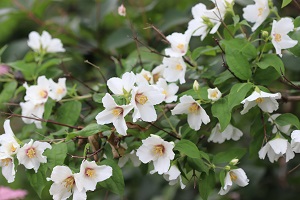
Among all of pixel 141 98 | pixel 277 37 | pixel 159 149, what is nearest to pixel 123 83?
pixel 141 98

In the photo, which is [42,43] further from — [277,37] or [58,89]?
[277,37]

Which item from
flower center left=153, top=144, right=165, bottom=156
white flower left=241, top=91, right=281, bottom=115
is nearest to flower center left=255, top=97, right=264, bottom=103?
white flower left=241, top=91, right=281, bottom=115

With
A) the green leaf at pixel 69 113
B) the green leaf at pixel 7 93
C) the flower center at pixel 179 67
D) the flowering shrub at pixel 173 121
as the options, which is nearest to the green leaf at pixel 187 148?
the flowering shrub at pixel 173 121

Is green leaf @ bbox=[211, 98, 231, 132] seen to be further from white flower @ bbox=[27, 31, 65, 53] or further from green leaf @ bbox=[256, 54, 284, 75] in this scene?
white flower @ bbox=[27, 31, 65, 53]

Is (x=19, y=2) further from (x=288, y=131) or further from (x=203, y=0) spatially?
(x=288, y=131)

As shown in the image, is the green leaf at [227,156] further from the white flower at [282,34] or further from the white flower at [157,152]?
the white flower at [282,34]
